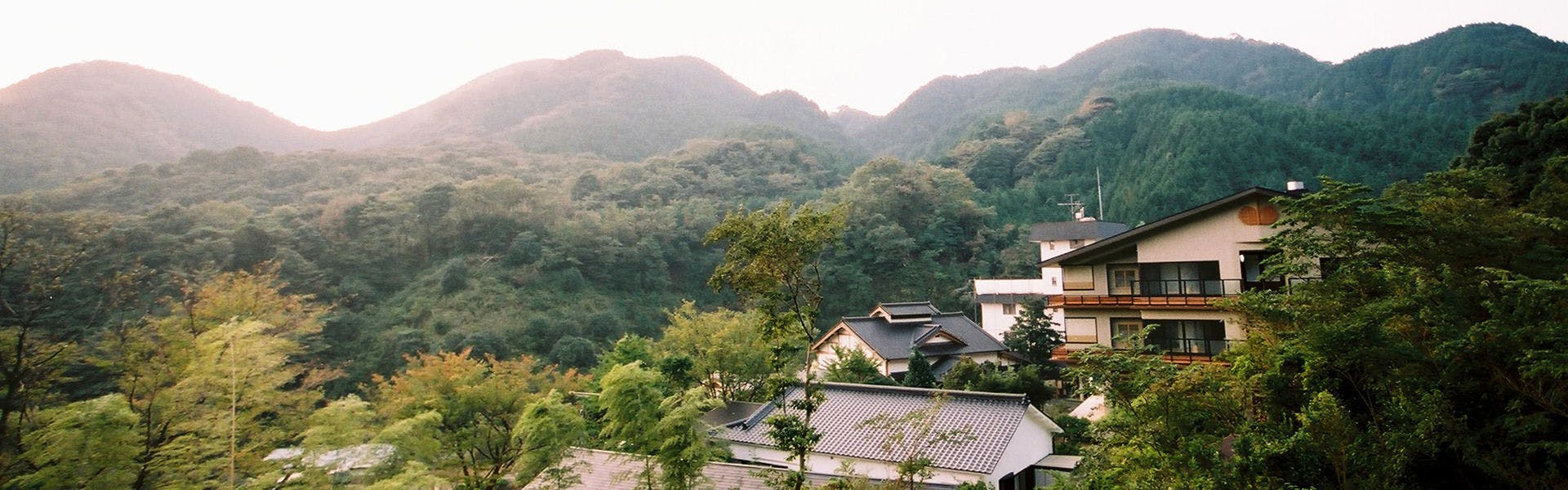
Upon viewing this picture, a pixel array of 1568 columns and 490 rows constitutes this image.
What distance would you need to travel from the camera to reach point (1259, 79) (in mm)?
63094

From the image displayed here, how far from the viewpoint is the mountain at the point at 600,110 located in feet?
250

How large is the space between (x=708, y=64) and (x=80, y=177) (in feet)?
275

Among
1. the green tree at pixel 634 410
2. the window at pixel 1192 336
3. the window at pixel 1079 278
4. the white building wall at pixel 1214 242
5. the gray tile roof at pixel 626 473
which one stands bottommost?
the gray tile roof at pixel 626 473

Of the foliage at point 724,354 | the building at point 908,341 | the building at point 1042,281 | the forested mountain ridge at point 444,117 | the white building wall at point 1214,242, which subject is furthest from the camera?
the forested mountain ridge at point 444,117

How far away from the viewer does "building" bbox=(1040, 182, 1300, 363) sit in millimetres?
12312

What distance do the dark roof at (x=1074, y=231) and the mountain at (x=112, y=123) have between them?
5549 centimetres

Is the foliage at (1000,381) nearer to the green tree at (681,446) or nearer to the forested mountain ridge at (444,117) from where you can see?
the green tree at (681,446)

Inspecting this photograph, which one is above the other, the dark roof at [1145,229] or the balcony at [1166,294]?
the dark roof at [1145,229]

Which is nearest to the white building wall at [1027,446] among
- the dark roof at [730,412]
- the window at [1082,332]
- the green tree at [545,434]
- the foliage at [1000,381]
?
the window at [1082,332]

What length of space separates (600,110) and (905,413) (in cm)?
7987

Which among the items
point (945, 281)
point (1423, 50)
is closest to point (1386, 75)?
point (1423, 50)

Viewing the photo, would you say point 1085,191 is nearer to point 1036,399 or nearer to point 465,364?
point 1036,399

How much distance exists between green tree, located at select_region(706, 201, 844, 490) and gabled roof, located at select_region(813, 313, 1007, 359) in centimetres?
1361

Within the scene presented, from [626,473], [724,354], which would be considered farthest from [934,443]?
[724,354]
